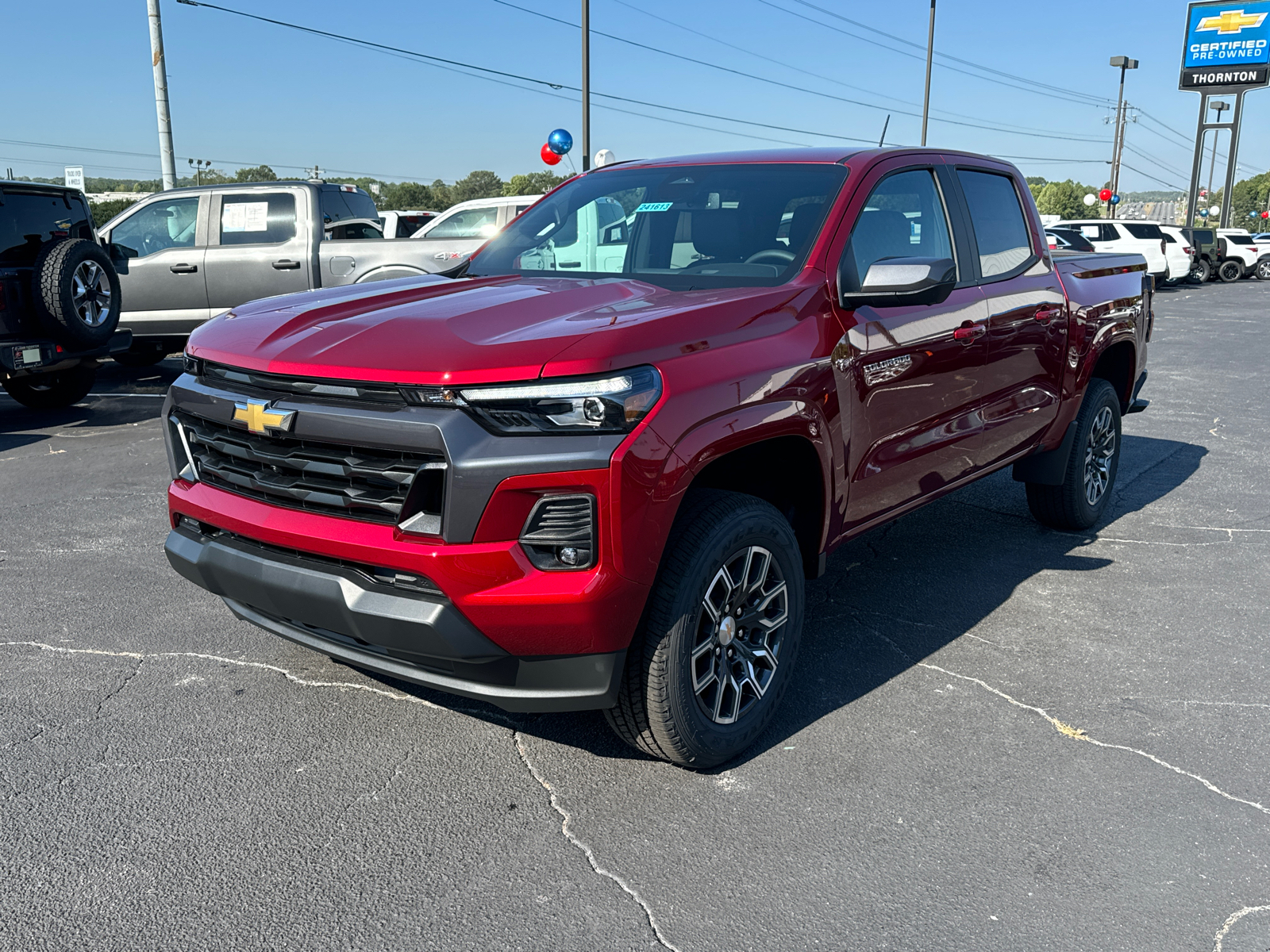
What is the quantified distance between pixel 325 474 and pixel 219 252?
8849 millimetres

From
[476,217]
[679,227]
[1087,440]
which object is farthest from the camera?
[476,217]

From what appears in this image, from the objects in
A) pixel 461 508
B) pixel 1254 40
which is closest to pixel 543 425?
pixel 461 508

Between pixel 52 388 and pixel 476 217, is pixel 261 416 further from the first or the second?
pixel 476 217

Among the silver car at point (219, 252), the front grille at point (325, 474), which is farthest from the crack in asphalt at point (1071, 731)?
the silver car at point (219, 252)

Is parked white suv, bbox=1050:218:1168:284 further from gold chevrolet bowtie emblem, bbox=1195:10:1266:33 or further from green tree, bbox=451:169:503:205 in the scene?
green tree, bbox=451:169:503:205

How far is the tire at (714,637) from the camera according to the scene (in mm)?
2928

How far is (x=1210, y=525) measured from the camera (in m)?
5.92

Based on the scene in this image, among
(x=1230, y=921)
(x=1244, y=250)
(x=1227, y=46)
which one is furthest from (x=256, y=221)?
(x=1227, y=46)

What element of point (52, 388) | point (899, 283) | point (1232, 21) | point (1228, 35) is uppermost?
point (1232, 21)

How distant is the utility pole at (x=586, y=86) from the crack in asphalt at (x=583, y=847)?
21.7 metres

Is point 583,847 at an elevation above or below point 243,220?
below

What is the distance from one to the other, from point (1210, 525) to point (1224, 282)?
32809mm

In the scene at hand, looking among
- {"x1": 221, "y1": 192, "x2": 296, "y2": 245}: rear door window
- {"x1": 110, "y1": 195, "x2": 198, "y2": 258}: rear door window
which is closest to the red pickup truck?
{"x1": 221, "y1": 192, "x2": 296, "y2": 245}: rear door window

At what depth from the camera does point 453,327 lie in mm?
2949
